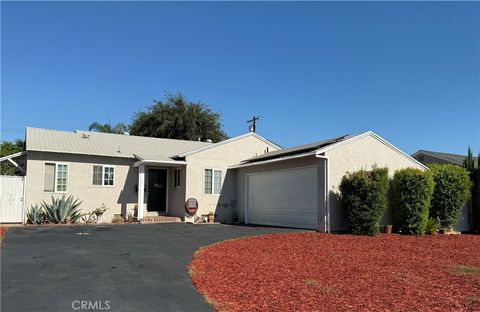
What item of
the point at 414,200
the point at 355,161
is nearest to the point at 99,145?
the point at 355,161

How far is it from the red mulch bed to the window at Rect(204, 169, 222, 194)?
8079mm

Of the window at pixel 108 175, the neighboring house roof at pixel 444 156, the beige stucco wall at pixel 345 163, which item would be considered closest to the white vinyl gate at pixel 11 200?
the window at pixel 108 175

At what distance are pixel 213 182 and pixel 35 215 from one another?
800 centimetres

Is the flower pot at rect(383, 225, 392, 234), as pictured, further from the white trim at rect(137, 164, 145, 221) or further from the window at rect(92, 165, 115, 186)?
the window at rect(92, 165, 115, 186)

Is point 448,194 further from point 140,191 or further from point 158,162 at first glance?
point 140,191

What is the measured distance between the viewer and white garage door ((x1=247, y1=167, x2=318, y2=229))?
15711 millimetres

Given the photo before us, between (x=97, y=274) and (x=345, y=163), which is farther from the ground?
(x=345, y=163)

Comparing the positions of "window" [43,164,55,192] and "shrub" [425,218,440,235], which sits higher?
"window" [43,164,55,192]

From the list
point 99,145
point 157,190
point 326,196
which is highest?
point 99,145

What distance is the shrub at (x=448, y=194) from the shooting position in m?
16.2

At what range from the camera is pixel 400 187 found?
15508 mm

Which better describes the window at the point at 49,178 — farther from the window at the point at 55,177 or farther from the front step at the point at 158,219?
the front step at the point at 158,219

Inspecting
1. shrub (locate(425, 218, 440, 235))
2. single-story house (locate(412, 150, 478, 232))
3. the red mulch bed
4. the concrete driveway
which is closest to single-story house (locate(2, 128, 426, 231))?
shrub (locate(425, 218, 440, 235))

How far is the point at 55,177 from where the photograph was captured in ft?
57.7
